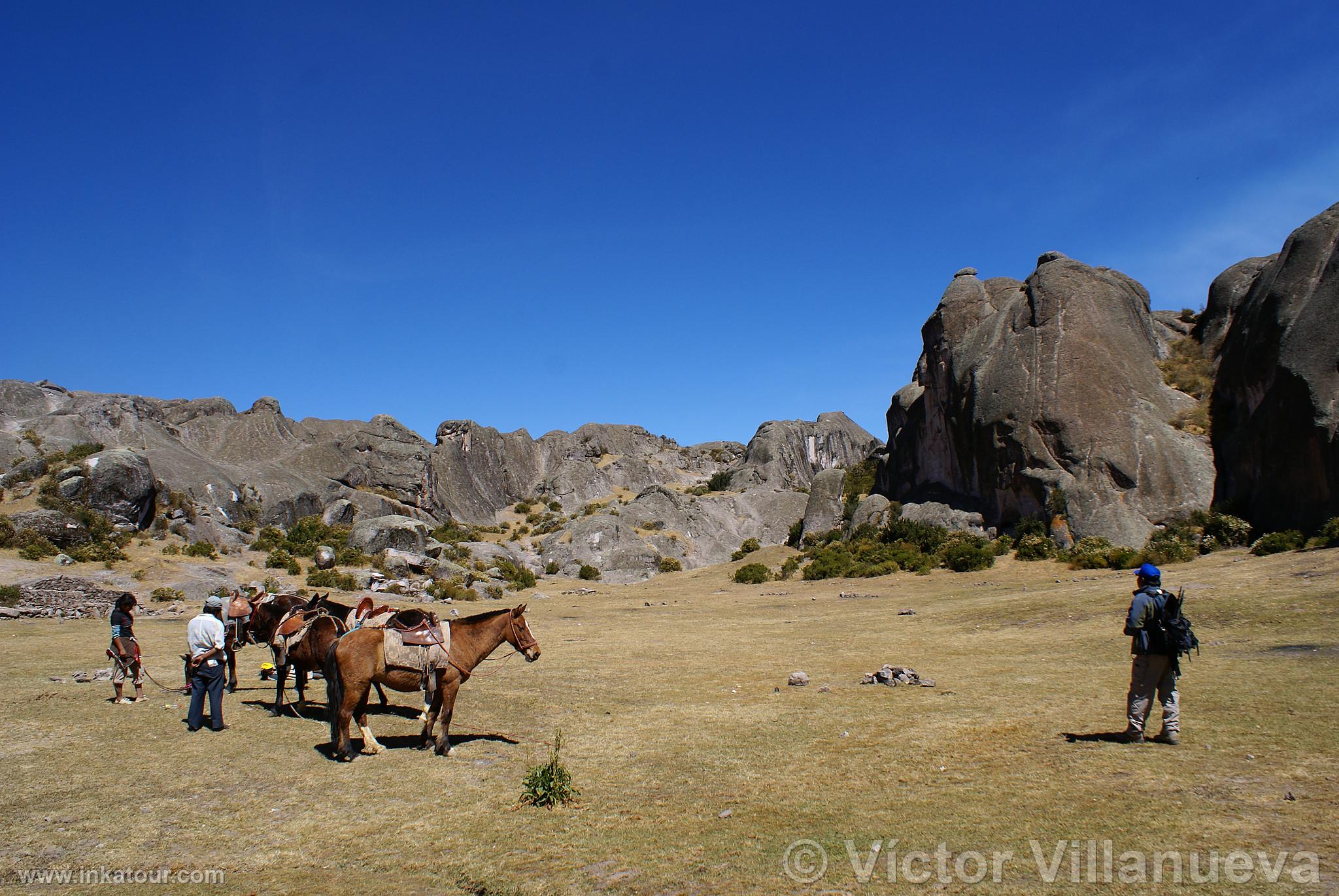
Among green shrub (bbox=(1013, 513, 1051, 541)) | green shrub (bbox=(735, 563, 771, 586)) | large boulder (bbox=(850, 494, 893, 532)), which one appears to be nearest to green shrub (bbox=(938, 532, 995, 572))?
green shrub (bbox=(1013, 513, 1051, 541))

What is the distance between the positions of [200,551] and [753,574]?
28360 millimetres

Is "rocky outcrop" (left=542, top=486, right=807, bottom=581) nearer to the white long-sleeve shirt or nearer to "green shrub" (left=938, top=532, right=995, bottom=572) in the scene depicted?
"green shrub" (left=938, top=532, right=995, bottom=572)

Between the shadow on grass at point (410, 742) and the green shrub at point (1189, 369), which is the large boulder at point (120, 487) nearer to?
the shadow on grass at point (410, 742)

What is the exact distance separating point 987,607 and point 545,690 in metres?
14.2

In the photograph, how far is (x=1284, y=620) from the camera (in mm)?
15312

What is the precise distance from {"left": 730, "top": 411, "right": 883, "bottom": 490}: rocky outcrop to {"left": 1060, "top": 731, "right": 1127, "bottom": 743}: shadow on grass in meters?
72.9

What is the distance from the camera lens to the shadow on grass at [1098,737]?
9258mm

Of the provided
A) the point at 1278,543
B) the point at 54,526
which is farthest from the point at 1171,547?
the point at 54,526

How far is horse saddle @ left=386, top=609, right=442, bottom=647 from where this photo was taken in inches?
397

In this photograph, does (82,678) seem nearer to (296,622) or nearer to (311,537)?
(296,622)

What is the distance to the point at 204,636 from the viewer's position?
11.0 metres

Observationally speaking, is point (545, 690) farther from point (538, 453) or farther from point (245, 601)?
point (538, 453)

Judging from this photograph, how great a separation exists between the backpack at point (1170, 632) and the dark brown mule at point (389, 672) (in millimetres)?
7499

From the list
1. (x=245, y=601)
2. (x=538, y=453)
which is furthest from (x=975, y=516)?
(x=538, y=453)
